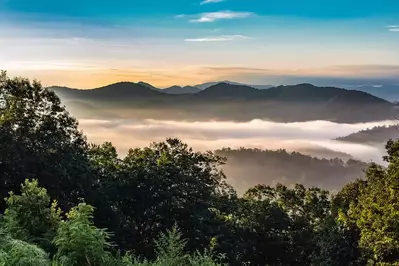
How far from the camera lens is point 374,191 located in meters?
18.9

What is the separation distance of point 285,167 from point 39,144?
16588 centimetres

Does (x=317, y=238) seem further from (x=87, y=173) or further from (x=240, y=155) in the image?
(x=240, y=155)

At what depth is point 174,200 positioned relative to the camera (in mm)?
22500

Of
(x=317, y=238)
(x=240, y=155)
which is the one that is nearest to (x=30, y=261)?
(x=317, y=238)

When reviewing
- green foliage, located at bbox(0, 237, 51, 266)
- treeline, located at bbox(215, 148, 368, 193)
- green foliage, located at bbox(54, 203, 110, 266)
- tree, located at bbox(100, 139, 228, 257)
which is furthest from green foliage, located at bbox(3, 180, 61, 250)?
treeline, located at bbox(215, 148, 368, 193)

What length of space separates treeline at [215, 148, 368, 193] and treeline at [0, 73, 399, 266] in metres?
127

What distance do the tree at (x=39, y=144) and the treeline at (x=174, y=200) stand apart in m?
0.04

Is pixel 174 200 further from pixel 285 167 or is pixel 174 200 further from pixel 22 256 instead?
pixel 285 167

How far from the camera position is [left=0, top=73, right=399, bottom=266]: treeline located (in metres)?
17.6

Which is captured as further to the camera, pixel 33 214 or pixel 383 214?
pixel 383 214

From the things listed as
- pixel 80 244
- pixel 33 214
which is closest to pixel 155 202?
pixel 33 214

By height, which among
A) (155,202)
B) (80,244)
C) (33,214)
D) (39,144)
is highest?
(39,144)

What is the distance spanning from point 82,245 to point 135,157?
1596 cm

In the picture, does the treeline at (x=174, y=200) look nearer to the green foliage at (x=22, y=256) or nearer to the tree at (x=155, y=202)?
the tree at (x=155, y=202)
